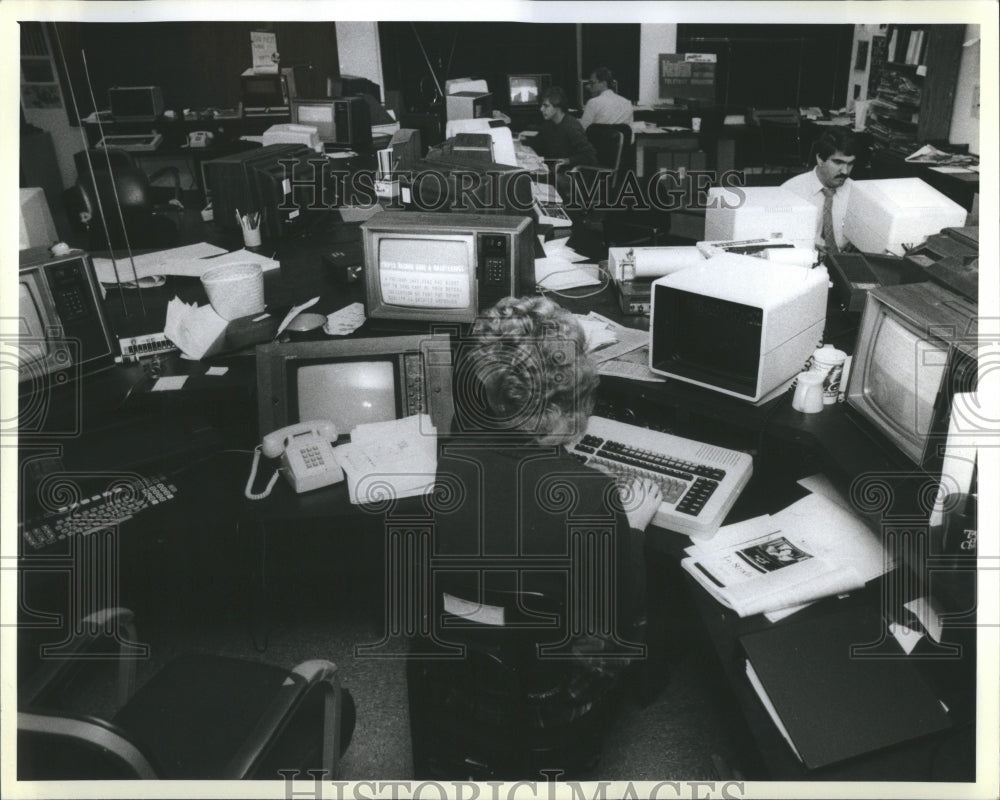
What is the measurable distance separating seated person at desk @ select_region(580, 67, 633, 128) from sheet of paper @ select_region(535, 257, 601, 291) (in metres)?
4.30

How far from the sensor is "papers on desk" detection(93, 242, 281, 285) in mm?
2945

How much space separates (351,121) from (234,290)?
10.2 ft

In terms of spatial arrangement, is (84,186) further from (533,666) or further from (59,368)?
(533,666)

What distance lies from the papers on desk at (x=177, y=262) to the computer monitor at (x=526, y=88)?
18.0ft

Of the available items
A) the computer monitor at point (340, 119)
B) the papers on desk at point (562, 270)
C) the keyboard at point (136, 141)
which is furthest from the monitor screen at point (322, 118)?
the papers on desk at point (562, 270)

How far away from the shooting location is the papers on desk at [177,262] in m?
2.95

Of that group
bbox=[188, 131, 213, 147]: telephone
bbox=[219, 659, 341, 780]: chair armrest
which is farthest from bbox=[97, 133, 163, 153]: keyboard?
bbox=[219, 659, 341, 780]: chair armrest

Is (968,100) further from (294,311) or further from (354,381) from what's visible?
(354,381)

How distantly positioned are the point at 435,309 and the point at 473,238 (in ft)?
0.86

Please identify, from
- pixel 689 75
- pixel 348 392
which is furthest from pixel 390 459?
pixel 689 75

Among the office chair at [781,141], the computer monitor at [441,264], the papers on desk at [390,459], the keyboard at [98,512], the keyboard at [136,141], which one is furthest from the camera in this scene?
the office chair at [781,141]

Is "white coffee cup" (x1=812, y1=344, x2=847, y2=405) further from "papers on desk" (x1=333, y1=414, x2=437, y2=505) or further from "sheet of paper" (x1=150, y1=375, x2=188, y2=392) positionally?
"sheet of paper" (x1=150, y1=375, x2=188, y2=392)

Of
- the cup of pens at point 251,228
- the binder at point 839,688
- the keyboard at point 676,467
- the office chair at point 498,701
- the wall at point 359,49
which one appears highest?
the wall at point 359,49

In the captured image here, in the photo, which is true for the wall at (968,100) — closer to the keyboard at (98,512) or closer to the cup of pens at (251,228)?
the cup of pens at (251,228)
